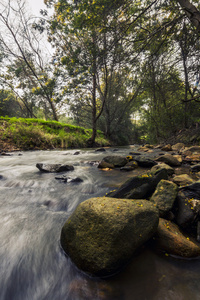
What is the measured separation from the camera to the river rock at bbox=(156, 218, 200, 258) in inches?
43.8

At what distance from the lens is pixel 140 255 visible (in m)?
1.14

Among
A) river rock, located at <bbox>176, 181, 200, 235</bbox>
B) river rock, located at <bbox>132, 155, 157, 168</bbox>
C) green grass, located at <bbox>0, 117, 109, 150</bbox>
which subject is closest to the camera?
river rock, located at <bbox>176, 181, 200, 235</bbox>

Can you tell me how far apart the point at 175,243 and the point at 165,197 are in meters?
0.52

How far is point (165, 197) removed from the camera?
160cm

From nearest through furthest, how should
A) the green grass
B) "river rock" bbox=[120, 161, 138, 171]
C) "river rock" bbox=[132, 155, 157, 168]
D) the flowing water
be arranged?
the flowing water < "river rock" bbox=[120, 161, 138, 171] < "river rock" bbox=[132, 155, 157, 168] < the green grass

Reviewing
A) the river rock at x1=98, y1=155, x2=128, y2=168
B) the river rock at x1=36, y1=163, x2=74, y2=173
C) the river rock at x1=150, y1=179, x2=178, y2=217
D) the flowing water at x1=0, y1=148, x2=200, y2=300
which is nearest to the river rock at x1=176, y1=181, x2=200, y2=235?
the river rock at x1=150, y1=179, x2=178, y2=217

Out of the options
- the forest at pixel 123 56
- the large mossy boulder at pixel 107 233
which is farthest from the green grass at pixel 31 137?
the large mossy boulder at pixel 107 233

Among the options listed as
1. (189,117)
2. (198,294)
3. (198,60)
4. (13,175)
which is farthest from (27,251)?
(189,117)

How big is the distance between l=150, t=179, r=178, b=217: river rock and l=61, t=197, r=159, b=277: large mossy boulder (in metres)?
0.26

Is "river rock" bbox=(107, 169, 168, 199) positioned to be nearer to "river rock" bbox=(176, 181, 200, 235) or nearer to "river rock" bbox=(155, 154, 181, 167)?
"river rock" bbox=(176, 181, 200, 235)

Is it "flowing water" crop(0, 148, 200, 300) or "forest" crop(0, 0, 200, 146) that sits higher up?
"forest" crop(0, 0, 200, 146)

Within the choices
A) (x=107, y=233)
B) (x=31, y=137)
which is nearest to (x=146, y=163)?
(x=107, y=233)

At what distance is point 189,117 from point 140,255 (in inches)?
345

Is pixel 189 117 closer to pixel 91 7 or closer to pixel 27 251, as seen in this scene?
pixel 91 7
